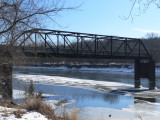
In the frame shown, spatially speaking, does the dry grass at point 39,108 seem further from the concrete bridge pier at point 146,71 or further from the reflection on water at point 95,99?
the concrete bridge pier at point 146,71

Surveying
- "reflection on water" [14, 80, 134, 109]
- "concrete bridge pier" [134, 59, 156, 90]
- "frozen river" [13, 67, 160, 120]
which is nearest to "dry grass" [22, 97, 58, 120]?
"frozen river" [13, 67, 160, 120]

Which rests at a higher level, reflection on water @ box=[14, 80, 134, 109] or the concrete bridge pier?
the concrete bridge pier

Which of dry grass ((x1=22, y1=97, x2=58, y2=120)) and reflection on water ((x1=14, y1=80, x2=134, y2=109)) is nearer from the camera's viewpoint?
dry grass ((x1=22, y1=97, x2=58, y2=120))

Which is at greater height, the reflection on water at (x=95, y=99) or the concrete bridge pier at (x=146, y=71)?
the concrete bridge pier at (x=146, y=71)

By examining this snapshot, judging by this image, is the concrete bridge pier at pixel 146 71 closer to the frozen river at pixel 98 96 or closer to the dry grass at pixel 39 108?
the frozen river at pixel 98 96

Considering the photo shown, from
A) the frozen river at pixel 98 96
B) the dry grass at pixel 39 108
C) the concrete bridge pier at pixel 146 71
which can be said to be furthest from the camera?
the concrete bridge pier at pixel 146 71

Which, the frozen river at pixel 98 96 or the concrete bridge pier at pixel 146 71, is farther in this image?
the concrete bridge pier at pixel 146 71

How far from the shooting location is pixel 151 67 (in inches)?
1754

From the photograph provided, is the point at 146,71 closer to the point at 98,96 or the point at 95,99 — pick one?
the point at 98,96

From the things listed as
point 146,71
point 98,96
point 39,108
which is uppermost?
point 39,108

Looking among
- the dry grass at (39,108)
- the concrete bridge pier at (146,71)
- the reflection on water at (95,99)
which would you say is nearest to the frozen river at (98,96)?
the reflection on water at (95,99)

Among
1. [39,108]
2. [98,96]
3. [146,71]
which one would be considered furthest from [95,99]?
[146,71]

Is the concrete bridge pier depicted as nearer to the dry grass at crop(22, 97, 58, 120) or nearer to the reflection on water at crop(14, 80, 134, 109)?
the reflection on water at crop(14, 80, 134, 109)

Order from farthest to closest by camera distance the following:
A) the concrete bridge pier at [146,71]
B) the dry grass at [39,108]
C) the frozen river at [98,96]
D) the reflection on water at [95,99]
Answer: the concrete bridge pier at [146,71] → the reflection on water at [95,99] → the frozen river at [98,96] → the dry grass at [39,108]
